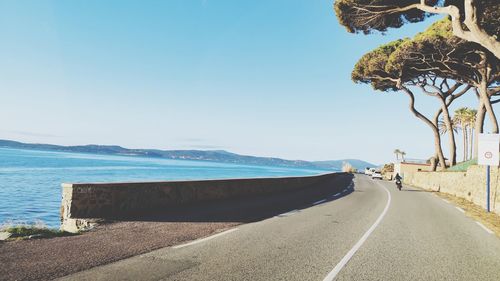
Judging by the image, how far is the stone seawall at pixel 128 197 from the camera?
898cm

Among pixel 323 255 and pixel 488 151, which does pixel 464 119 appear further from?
pixel 323 255

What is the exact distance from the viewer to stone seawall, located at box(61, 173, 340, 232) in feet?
29.5

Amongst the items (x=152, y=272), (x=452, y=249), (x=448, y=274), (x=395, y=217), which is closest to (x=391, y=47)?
(x=395, y=217)

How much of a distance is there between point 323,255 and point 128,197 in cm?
620

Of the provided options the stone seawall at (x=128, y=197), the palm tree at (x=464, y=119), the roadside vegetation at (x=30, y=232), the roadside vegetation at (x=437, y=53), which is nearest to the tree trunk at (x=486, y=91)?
the roadside vegetation at (x=437, y=53)

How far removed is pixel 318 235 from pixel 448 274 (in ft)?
10.7

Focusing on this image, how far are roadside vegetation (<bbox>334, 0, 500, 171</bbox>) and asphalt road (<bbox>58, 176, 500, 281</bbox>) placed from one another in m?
8.39

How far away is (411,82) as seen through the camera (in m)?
35.7

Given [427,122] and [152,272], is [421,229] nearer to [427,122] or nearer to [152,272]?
[152,272]

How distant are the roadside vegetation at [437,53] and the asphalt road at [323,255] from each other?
8394 millimetres

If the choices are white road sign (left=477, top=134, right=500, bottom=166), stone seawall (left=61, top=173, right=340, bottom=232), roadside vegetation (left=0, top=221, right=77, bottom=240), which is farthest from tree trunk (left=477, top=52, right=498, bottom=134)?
roadside vegetation (left=0, top=221, right=77, bottom=240)

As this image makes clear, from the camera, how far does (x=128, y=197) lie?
1059 cm

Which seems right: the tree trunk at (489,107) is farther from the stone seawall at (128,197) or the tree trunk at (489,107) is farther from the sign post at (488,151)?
the stone seawall at (128,197)

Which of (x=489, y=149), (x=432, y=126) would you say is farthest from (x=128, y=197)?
(x=432, y=126)
